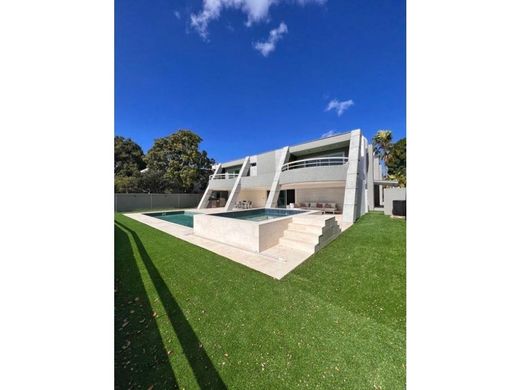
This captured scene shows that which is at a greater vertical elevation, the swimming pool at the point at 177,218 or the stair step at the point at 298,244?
the stair step at the point at 298,244

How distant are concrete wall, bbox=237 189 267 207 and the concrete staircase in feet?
60.0

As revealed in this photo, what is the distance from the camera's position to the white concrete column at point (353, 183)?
1231cm

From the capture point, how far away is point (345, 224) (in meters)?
11.5

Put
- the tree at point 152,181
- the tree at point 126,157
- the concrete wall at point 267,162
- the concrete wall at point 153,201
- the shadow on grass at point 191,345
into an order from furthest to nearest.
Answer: the tree at point 126,157 < the tree at point 152,181 < the concrete wall at point 153,201 < the concrete wall at point 267,162 < the shadow on grass at point 191,345

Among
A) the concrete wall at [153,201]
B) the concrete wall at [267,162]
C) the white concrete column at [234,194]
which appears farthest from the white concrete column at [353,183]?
the concrete wall at [153,201]

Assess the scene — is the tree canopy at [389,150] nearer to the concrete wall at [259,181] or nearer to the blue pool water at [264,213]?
the concrete wall at [259,181]

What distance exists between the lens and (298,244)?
22.8 ft

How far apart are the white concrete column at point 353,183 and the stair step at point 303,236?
19.5 feet

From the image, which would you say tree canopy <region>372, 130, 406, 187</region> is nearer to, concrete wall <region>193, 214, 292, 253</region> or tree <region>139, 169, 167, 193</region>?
concrete wall <region>193, 214, 292, 253</region>

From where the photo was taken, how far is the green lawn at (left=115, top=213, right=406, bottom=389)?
87.8 inches
